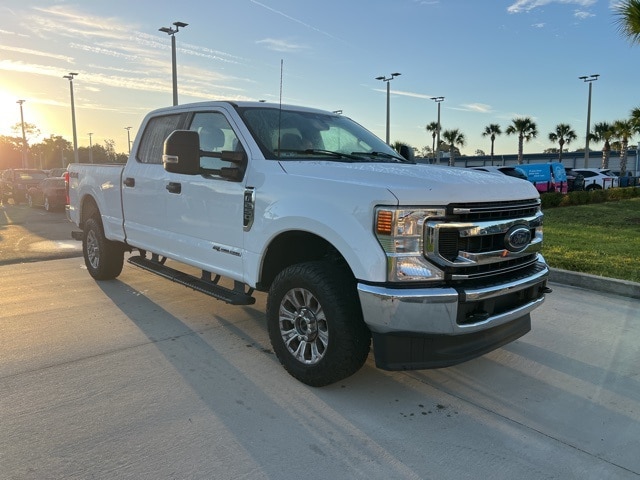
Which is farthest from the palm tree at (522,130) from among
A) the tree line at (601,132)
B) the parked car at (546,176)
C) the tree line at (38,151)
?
the tree line at (38,151)

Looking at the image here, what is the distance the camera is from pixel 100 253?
21.3ft

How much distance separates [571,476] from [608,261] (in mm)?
5655

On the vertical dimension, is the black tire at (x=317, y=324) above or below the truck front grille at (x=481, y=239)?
below

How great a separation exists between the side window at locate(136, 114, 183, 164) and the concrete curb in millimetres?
5135

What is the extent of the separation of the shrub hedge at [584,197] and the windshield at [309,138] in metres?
13.6

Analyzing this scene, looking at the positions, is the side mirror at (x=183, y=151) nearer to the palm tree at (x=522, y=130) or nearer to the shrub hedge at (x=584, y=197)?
the shrub hedge at (x=584, y=197)

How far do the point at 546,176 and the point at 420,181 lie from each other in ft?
82.4

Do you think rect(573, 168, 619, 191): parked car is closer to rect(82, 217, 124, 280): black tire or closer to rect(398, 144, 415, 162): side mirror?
rect(398, 144, 415, 162): side mirror

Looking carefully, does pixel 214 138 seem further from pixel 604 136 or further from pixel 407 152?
pixel 604 136

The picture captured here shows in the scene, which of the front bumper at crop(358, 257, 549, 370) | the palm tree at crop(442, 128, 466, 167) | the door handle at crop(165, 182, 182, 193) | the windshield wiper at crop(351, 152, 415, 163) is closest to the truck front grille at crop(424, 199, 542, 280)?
the front bumper at crop(358, 257, 549, 370)

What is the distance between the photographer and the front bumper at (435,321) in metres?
2.97

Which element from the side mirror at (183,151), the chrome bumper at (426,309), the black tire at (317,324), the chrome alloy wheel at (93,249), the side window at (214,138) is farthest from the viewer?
the chrome alloy wheel at (93,249)

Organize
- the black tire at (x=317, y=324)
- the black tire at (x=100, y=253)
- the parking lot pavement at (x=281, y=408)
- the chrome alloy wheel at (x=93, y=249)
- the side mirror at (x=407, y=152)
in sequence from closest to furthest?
the parking lot pavement at (x=281, y=408) < the black tire at (x=317, y=324) < the side mirror at (x=407, y=152) < the black tire at (x=100, y=253) < the chrome alloy wheel at (x=93, y=249)

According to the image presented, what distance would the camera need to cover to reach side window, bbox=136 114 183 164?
523 centimetres
